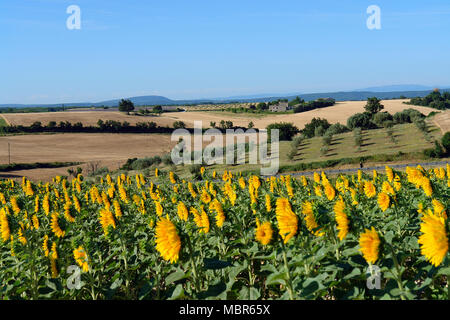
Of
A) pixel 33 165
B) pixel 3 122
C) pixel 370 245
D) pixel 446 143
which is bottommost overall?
pixel 33 165

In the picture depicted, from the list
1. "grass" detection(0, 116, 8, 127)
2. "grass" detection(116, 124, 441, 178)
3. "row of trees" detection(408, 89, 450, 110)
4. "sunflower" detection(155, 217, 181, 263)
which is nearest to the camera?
"sunflower" detection(155, 217, 181, 263)

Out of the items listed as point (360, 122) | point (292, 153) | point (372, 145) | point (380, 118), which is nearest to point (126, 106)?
point (360, 122)

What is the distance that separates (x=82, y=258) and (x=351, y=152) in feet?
159

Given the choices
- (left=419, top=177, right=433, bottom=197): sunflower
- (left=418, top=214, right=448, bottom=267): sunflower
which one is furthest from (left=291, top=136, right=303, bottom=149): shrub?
(left=418, top=214, right=448, bottom=267): sunflower

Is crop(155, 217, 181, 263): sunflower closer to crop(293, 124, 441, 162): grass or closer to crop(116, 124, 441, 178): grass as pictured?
crop(116, 124, 441, 178): grass

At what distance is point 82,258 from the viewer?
5.68m

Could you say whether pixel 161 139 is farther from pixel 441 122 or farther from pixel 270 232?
pixel 270 232

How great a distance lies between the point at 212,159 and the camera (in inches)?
2282

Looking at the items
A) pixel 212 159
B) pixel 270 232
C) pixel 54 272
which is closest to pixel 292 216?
pixel 270 232

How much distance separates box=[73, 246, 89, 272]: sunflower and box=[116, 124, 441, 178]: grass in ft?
100

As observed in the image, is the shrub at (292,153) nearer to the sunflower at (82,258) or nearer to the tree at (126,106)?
the sunflower at (82,258)

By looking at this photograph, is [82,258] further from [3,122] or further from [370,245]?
[3,122]

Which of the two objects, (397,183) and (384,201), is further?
(397,183)

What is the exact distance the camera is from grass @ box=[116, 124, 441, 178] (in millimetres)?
44094
